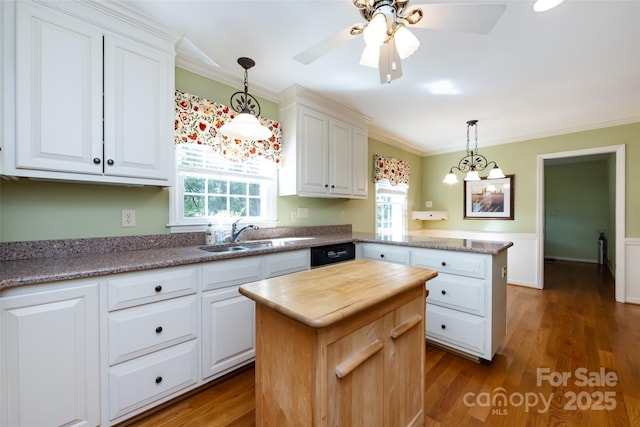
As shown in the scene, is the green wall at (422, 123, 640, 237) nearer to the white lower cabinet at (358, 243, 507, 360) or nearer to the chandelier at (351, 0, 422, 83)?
the white lower cabinet at (358, 243, 507, 360)

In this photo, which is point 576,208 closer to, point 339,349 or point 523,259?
point 523,259

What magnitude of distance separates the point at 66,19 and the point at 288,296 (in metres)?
1.96

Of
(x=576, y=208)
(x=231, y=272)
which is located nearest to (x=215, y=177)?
(x=231, y=272)

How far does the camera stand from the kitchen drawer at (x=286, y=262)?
6.56 feet

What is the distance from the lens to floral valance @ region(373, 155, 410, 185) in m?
3.94

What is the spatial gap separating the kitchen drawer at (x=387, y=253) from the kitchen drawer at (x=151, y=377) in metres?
1.74

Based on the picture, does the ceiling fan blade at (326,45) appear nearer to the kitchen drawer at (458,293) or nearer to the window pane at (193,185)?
the window pane at (193,185)

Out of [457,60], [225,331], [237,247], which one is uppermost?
[457,60]

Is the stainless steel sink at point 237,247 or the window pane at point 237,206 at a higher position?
the window pane at point 237,206

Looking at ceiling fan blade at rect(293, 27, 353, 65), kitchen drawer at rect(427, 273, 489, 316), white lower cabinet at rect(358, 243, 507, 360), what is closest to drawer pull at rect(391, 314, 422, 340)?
kitchen drawer at rect(427, 273, 489, 316)

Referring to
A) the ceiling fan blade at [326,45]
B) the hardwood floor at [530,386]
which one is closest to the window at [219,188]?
the ceiling fan blade at [326,45]

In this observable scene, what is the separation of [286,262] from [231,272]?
0.48 m

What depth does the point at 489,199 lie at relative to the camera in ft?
14.5

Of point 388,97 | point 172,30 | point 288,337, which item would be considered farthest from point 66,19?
point 388,97
